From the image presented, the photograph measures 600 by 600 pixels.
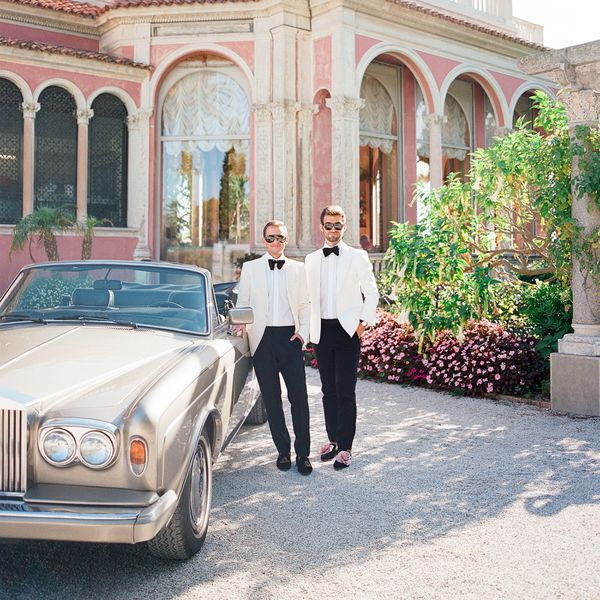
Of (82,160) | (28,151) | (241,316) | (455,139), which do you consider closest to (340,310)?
(241,316)

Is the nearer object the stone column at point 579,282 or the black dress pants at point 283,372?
the black dress pants at point 283,372

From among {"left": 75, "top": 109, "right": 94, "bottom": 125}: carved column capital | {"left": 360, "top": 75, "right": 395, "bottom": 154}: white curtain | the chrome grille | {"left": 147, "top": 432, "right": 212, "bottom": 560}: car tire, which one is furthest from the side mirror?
{"left": 360, "top": 75, "right": 395, "bottom": 154}: white curtain

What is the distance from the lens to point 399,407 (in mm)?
7246

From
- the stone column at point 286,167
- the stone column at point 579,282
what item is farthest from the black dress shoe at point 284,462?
the stone column at point 286,167

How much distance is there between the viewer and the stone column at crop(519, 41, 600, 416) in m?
6.66

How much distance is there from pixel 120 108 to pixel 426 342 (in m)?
9.96

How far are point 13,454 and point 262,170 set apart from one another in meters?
12.4

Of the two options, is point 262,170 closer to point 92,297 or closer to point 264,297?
point 264,297

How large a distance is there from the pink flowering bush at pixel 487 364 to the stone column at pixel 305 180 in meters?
6.78

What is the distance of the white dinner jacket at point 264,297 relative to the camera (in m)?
4.86

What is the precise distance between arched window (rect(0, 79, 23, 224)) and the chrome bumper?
12.7 m

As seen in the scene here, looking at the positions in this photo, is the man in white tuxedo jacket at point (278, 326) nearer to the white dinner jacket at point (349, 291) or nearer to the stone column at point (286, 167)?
the white dinner jacket at point (349, 291)

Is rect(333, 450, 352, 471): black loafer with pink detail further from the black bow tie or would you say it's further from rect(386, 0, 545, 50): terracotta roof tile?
rect(386, 0, 545, 50): terracotta roof tile

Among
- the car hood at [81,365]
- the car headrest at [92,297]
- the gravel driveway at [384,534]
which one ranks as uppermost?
the car headrest at [92,297]
